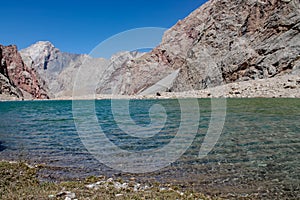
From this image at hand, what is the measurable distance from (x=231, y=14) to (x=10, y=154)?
96.7 metres

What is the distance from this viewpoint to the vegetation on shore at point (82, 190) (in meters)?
8.04

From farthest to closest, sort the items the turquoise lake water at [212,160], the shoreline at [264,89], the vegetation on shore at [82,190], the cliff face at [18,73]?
1. the cliff face at [18,73]
2. the shoreline at [264,89]
3. the turquoise lake water at [212,160]
4. the vegetation on shore at [82,190]

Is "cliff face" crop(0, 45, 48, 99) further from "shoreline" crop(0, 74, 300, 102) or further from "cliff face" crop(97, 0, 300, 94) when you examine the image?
"shoreline" crop(0, 74, 300, 102)

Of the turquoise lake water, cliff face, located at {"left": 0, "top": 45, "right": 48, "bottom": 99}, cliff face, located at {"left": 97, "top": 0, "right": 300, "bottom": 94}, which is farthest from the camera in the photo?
cliff face, located at {"left": 0, "top": 45, "right": 48, "bottom": 99}

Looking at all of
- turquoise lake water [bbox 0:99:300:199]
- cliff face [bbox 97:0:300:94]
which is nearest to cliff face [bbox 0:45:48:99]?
cliff face [bbox 97:0:300:94]

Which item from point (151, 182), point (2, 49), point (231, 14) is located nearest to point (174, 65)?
point (231, 14)

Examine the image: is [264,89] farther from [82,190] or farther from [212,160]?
[82,190]

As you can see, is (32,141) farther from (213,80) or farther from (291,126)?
(213,80)

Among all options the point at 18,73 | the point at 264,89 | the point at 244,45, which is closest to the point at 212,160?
the point at 264,89

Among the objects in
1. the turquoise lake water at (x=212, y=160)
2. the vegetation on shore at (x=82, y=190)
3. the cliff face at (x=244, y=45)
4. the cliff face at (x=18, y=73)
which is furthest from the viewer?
the cliff face at (x=18, y=73)

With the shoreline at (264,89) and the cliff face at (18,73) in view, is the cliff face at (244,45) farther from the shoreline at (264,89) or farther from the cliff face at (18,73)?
the cliff face at (18,73)

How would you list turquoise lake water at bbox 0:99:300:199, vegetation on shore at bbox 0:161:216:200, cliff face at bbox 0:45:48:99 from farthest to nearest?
1. cliff face at bbox 0:45:48:99
2. turquoise lake water at bbox 0:99:300:199
3. vegetation on shore at bbox 0:161:216:200

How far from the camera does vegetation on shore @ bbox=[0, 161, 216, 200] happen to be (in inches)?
316

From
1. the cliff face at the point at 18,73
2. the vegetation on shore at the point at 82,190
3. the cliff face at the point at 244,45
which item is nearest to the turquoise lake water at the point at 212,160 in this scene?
the vegetation on shore at the point at 82,190
